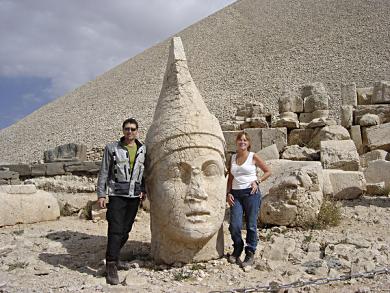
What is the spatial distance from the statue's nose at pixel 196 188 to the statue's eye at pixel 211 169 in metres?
0.10

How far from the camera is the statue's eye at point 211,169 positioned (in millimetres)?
4613

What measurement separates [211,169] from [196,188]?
0.29 meters

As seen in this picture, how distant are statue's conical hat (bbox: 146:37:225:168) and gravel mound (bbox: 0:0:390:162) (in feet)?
59.5

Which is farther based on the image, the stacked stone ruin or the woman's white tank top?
the stacked stone ruin

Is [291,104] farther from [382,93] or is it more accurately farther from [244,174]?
[244,174]

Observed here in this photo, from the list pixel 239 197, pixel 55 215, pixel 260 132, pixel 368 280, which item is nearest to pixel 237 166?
pixel 239 197

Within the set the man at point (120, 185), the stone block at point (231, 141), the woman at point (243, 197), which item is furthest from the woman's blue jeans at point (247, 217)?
the stone block at point (231, 141)

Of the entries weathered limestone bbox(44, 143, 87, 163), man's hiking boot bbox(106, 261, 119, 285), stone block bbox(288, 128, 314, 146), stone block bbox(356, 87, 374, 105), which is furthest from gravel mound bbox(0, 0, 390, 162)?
man's hiking boot bbox(106, 261, 119, 285)

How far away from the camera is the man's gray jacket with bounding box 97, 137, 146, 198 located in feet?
14.7

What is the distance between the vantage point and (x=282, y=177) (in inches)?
238

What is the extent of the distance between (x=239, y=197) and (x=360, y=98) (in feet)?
33.5

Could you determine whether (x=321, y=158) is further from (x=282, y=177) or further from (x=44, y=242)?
(x=44, y=242)

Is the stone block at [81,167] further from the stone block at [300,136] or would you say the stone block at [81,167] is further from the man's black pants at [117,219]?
the man's black pants at [117,219]

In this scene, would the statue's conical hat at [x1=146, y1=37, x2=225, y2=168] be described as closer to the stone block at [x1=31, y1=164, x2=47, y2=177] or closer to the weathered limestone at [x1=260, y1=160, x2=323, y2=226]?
the weathered limestone at [x1=260, y1=160, x2=323, y2=226]
